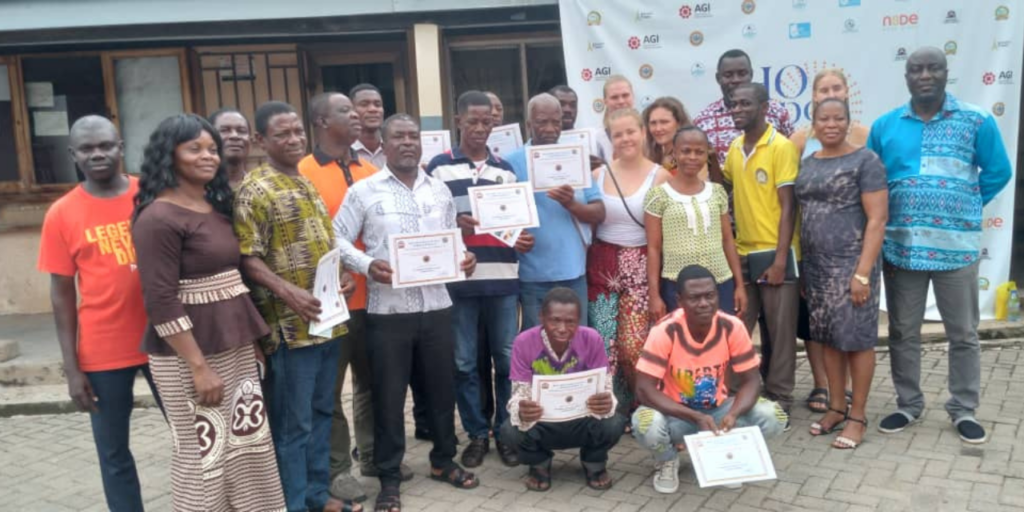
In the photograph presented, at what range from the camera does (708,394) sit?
4.07 meters

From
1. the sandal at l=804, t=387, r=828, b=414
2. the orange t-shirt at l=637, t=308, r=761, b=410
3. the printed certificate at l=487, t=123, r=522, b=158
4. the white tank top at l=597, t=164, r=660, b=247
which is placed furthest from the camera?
the sandal at l=804, t=387, r=828, b=414

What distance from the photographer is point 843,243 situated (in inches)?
174

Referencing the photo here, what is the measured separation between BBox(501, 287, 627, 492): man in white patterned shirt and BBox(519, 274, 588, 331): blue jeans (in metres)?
0.25

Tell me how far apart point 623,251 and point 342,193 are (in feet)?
5.31

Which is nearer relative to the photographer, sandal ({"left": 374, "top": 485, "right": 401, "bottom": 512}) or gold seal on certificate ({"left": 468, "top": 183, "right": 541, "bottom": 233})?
sandal ({"left": 374, "top": 485, "right": 401, "bottom": 512})

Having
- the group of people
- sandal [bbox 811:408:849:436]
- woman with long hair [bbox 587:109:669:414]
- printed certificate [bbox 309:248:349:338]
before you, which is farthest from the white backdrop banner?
printed certificate [bbox 309:248:349:338]

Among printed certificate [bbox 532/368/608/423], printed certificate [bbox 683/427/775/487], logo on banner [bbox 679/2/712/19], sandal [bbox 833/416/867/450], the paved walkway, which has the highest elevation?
logo on banner [bbox 679/2/712/19]

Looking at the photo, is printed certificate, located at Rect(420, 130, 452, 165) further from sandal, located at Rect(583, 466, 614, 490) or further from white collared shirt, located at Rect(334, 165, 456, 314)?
sandal, located at Rect(583, 466, 614, 490)

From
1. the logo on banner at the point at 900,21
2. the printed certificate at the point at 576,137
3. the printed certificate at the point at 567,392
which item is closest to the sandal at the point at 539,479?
the printed certificate at the point at 567,392

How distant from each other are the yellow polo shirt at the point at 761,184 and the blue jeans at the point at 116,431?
328 centimetres

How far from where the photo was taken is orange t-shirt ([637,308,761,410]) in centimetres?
403

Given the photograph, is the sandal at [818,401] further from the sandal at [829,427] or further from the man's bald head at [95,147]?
the man's bald head at [95,147]

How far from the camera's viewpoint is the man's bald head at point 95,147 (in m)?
3.21

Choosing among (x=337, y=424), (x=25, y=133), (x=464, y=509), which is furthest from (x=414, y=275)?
(x=25, y=133)
